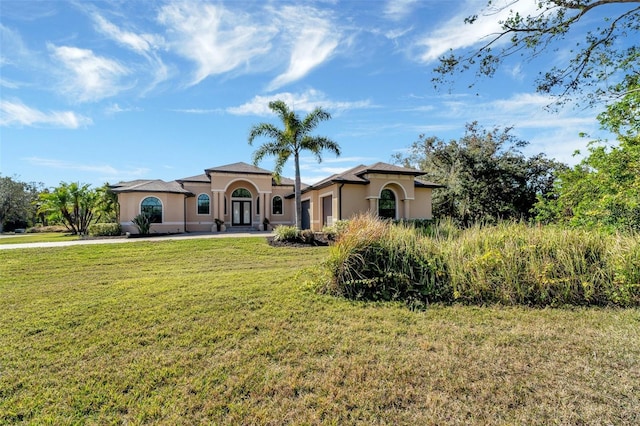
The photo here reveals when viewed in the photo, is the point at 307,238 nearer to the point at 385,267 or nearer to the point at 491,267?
the point at 385,267

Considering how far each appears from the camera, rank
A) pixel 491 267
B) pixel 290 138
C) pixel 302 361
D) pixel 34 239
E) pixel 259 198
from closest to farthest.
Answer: pixel 302 361, pixel 491 267, pixel 290 138, pixel 34 239, pixel 259 198

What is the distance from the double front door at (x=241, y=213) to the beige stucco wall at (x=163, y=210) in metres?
4.43

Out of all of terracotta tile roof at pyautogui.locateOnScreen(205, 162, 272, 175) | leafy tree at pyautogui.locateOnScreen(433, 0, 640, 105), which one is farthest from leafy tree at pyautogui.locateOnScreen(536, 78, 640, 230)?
terracotta tile roof at pyautogui.locateOnScreen(205, 162, 272, 175)

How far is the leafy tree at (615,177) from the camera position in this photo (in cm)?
812

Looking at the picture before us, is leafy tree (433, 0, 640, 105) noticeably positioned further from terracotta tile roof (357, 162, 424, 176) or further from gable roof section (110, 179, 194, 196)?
gable roof section (110, 179, 194, 196)

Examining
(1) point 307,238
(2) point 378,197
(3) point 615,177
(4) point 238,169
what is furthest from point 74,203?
(3) point 615,177

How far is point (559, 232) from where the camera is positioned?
7.24 m

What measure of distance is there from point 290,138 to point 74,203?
69.0 feet

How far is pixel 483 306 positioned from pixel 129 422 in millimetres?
5794

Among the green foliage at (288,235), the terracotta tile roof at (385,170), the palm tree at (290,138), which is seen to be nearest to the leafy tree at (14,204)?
the palm tree at (290,138)

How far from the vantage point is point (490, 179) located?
2488 cm

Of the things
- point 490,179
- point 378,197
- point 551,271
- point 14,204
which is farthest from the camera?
point 14,204

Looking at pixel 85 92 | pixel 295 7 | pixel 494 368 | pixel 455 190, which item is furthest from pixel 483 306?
pixel 455 190

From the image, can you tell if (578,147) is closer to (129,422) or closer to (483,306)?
(483,306)
